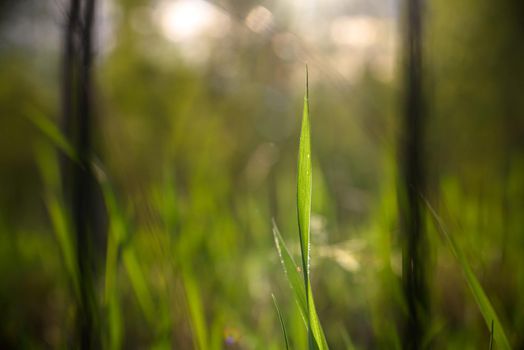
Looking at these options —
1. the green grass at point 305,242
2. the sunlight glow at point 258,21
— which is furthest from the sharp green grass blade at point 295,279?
the sunlight glow at point 258,21

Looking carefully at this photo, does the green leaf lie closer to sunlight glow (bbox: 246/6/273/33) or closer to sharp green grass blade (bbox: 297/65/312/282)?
sharp green grass blade (bbox: 297/65/312/282)

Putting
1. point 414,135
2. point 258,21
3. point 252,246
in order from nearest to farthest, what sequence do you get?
point 414,135 → point 258,21 → point 252,246

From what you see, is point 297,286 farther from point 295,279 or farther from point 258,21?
point 258,21

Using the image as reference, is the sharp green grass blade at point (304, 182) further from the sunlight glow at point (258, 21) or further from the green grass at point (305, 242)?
the sunlight glow at point (258, 21)

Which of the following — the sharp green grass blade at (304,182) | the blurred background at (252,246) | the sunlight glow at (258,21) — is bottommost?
the blurred background at (252,246)

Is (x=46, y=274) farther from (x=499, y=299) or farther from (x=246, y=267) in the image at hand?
(x=499, y=299)

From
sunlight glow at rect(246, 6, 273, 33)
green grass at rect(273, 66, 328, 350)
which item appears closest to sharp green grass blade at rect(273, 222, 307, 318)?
green grass at rect(273, 66, 328, 350)

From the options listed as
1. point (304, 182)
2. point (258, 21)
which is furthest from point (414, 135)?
point (258, 21)

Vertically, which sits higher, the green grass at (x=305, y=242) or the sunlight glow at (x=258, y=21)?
the sunlight glow at (x=258, y=21)

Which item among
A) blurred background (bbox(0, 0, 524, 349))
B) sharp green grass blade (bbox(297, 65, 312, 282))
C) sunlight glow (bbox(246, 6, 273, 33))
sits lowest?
blurred background (bbox(0, 0, 524, 349))

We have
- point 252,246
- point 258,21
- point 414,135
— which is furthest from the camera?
point 252,246

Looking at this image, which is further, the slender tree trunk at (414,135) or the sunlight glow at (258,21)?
the sunlight glow at (258,21)
